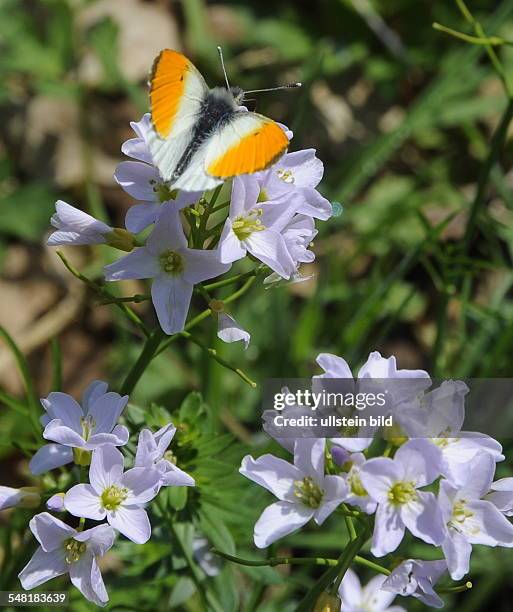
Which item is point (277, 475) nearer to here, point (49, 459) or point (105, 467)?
point (105, 467)

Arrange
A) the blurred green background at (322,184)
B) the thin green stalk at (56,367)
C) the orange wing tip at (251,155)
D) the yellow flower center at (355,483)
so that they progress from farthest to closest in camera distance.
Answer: the blurred green background at (322,184), the thin green stalk at (56,367), the yellow flower center at (355,483), the orange wing tip at (251,155)

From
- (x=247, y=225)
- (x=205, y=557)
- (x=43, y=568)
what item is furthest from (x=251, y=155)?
(x=205, y=557)

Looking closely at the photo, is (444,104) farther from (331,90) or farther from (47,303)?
(47,303)

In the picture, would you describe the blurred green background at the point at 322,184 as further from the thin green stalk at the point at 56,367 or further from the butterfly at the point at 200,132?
the butterfly at the point at 200,132

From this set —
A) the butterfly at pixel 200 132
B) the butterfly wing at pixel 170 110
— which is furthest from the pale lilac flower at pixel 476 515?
the butterfly wing at pixel 170 110

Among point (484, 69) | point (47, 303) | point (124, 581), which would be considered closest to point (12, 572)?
point (124, 581)

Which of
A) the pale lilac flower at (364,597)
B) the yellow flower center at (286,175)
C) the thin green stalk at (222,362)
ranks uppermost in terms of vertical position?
the yellow flower center at (286,175)
